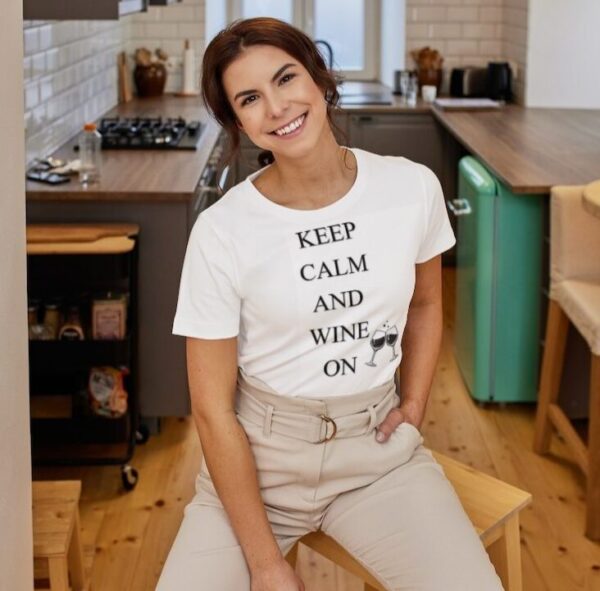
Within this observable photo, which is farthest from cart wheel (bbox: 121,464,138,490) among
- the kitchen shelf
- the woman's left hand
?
the woman's left hand

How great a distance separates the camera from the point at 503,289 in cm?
396

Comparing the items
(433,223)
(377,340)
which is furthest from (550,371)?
(377,340)

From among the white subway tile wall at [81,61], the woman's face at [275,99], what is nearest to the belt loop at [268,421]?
the woman's face at [275,99]

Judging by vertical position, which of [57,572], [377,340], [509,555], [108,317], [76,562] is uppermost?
[377,340]

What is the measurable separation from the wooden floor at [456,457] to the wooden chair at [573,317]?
94mm

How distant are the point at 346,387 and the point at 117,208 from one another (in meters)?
1.74

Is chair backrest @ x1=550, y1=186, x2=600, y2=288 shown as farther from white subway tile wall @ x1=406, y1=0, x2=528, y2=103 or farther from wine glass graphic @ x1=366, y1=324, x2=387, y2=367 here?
white subway tile wall @ x1=406, y1=0, x2=528, y2=103

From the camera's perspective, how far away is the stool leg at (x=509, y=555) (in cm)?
211

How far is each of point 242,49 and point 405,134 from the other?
4.25m

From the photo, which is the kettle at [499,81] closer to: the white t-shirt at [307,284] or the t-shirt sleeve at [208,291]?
the white t-shirt at [307,284]

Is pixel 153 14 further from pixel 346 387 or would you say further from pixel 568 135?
pixel 346 387

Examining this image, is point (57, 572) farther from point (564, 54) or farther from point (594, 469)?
point (564, 54)

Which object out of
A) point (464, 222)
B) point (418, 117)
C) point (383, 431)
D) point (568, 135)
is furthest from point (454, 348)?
point (383, 431)

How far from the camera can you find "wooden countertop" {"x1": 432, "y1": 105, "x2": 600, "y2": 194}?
385 centimetres
